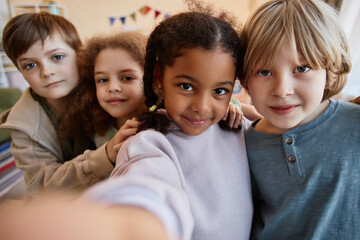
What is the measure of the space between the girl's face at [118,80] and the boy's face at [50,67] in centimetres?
17

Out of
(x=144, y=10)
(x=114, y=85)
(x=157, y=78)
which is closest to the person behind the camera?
(x=157, y=78)

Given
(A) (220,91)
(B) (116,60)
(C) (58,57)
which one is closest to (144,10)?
(C) (58,57)

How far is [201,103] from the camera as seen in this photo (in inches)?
22.0

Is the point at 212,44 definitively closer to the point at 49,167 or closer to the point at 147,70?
the point at 147,70

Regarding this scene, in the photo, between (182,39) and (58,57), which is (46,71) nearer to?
(58,57)

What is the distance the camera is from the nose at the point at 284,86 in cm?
54

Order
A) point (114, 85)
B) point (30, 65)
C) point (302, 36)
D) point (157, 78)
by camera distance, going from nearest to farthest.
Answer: point (302, 36), point (157, 78), point (114, 85), point (30, 65)

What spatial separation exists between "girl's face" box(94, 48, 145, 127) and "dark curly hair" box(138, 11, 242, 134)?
0.20 metres

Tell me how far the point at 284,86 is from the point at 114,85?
0.56 meters

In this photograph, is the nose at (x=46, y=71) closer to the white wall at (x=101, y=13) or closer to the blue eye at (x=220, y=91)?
the blue eye at (x=220, y=91)

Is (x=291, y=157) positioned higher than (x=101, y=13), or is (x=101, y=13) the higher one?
(x=101, y=13)

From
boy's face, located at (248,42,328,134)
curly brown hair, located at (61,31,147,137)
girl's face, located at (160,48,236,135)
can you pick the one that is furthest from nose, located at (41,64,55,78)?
boy's face, located at (248,42,328,134)

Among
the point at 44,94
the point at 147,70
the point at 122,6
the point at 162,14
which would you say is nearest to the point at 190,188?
the point at 147,70

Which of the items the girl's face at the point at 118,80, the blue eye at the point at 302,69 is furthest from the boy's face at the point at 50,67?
the blue eye at the point at 302,69
